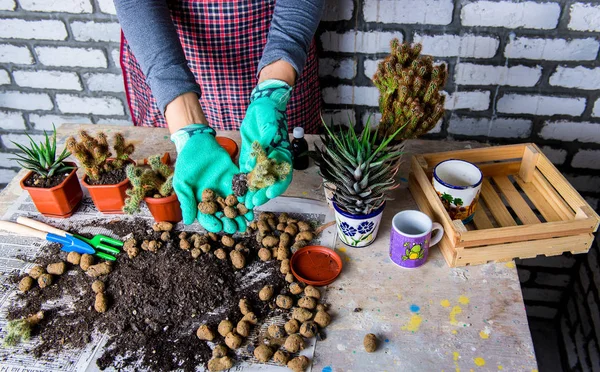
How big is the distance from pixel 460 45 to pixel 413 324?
110 cm

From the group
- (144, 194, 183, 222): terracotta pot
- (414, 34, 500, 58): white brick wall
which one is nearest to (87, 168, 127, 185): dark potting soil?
(144, 194, 183, 222): terracotta pot

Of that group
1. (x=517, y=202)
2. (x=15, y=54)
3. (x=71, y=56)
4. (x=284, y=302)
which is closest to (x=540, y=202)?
(x=517, y=202)

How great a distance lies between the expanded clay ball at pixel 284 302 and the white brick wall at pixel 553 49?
1220 millimetres

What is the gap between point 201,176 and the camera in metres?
1.14

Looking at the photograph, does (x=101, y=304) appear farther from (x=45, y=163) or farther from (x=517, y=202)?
(x=517, y=202)

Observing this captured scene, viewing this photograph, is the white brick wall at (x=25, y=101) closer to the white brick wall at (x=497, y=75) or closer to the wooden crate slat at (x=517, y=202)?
the white brick wall at (x=497, y=75)

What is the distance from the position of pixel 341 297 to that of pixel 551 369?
1570 mm

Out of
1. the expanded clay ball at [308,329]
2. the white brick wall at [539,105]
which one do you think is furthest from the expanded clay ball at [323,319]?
the white brick wall at [539,105]

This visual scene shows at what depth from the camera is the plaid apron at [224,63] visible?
4.56ft

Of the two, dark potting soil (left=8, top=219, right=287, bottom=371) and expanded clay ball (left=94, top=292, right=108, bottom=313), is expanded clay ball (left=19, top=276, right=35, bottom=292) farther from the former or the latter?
expanded clay ball (left=94, top=292, right=108, bottom=313)

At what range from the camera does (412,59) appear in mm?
1164

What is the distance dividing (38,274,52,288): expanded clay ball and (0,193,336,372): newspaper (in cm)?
6

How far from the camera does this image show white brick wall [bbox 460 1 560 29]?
59.4 inches

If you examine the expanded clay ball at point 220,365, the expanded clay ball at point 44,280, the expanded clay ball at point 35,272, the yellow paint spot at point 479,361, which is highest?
the expanded clay ball at point 35,272
